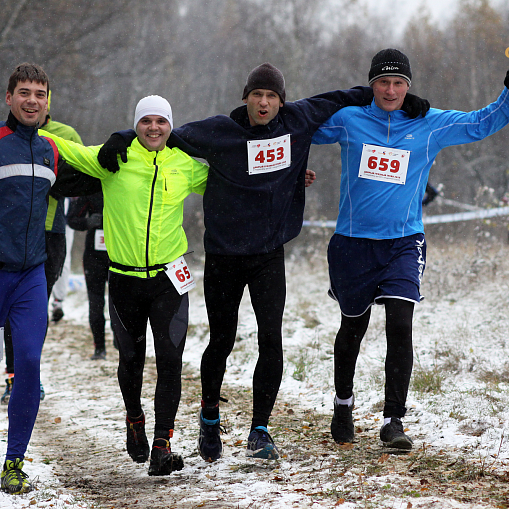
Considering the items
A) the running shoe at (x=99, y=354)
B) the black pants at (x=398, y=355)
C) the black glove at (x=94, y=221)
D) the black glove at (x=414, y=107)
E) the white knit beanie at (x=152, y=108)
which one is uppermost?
the black glove at (x=414, y=107)

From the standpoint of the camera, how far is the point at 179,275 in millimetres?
3939

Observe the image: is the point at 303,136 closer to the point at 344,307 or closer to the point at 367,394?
the point at 344,307

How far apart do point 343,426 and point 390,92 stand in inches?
86.5

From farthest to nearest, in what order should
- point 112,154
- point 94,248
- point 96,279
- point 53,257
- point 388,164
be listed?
point 96,279 → point 94,248 → point 53,257 → point 388,164 → point 112,154

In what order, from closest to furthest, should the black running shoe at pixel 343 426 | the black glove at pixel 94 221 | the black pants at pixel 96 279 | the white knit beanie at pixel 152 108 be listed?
the white knit beanie at pixel 152 108, the black running shoe at pixel 343 426, the black glove at pixel 94 221, the black pants at pixel 96 279

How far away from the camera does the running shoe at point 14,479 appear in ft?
11.2

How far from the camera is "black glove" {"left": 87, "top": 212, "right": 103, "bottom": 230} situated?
22.7 feet

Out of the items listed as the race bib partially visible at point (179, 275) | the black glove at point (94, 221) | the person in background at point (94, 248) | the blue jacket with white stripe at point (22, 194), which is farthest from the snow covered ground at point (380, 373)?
the black glove at point (94, 221)

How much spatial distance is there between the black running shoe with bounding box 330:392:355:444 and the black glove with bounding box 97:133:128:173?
2.14 meters

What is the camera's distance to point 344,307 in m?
4.30

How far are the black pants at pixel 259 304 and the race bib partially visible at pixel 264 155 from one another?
0.52 m

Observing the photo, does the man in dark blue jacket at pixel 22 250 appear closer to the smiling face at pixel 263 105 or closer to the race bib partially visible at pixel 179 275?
the race bib partially visible at pixel 179 275

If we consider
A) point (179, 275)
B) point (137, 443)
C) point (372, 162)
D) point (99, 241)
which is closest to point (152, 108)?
point (179, 275)

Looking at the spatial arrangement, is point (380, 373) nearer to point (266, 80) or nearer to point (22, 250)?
point (266, 80)
